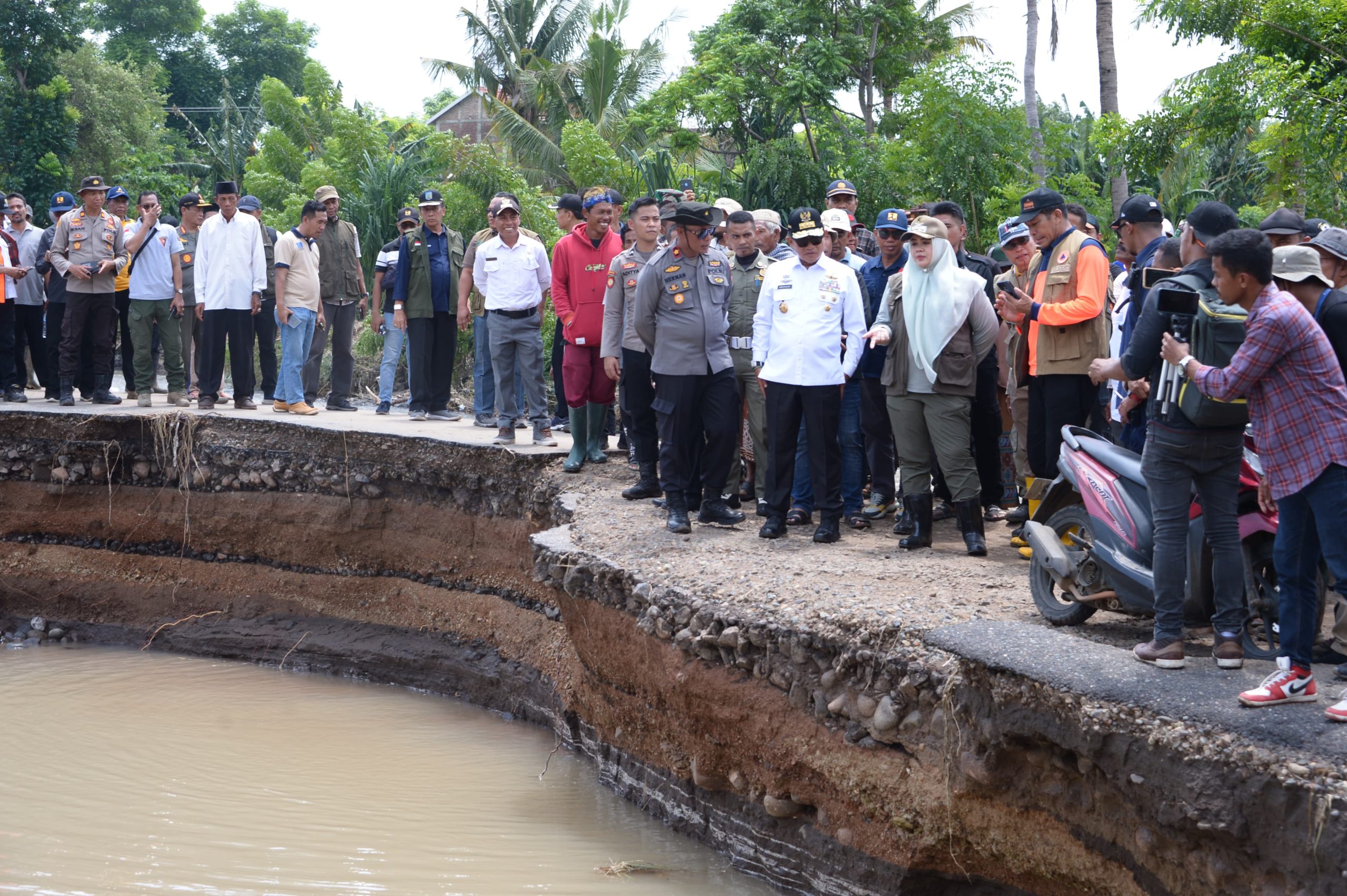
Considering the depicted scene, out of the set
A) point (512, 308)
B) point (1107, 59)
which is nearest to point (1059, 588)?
point (512, 308)

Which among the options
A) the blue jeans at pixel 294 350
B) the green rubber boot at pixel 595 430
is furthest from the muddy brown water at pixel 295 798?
the blue jeans at pixel 294 350

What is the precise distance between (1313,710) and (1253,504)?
3.63 ft

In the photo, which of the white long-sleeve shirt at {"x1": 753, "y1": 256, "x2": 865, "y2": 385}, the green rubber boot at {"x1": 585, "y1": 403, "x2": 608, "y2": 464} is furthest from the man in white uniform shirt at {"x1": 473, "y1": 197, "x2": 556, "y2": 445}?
the white long-sleeve shirt at {"x1": 753, "y1": 256, "x2": 865, "y2": 385}

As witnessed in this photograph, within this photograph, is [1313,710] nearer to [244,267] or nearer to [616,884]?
[616,884]

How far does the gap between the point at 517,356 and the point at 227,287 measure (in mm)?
3143

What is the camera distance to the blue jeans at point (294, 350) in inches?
424

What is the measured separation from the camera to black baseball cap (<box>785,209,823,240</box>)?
22.2 feet

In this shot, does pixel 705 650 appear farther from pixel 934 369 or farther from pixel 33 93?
pixel 33 93

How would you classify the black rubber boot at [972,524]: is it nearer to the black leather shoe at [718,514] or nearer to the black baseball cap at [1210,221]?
the black leather shoe at [718,514]

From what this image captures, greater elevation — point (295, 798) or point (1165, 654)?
point (1165, 654)

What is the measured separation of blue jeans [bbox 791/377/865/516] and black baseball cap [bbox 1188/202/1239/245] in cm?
303

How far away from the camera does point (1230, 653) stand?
4156 millimetres

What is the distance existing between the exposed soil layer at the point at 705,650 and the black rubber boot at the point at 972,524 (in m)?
0.18

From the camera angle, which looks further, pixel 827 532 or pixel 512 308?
pixel 512 308
